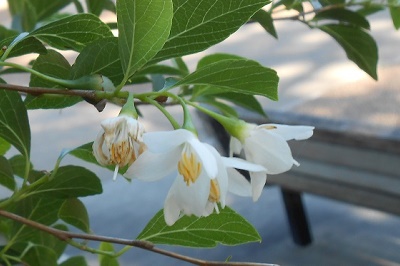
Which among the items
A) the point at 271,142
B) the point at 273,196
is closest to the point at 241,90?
the point at 271,142

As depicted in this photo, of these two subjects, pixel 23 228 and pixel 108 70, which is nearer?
pixel 108 70

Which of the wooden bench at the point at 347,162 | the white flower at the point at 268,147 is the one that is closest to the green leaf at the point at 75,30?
the white flower at the point at 268,147

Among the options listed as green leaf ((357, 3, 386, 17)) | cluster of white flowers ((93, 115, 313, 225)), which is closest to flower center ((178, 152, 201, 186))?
cluster of white flowers ((93, 115, 313, 225))

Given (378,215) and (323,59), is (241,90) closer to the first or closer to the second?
(378,215)

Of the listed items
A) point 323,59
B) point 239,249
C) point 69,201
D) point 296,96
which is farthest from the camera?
point 323,59

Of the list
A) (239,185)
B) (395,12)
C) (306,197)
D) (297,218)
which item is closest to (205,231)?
(239,185)

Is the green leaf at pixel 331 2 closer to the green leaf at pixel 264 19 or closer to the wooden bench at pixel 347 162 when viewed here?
A: the green leaf at pixel 264 19

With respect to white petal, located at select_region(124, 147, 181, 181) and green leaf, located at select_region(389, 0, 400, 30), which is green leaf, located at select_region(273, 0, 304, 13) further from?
white petal, located at select_region(124, 147, 181, 181)
